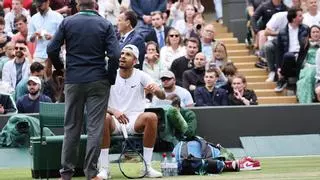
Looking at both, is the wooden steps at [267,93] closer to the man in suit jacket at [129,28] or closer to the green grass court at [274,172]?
the green grass court at [274,172]

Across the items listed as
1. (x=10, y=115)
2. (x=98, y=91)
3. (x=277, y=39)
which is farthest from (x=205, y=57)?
(x=98, y=91)

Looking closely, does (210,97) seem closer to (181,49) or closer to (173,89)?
(173,89)

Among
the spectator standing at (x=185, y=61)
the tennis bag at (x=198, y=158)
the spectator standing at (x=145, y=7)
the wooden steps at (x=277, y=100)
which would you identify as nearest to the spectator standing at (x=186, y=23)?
the spectator standing at (x=145, y=7)

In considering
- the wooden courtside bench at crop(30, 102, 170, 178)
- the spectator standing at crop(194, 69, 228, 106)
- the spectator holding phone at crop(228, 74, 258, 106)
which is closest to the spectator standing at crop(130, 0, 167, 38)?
the spectator standing at crop(194, 69, 228, 106)

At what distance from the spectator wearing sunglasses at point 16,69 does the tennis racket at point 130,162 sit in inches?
234

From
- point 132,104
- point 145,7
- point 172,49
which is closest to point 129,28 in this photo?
point 132,104

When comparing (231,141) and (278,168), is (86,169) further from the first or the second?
(231,141)

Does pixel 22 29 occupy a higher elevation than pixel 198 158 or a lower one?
higher

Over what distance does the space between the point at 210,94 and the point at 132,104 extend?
15.3 ft

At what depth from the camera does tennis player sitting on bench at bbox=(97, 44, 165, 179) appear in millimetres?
13438

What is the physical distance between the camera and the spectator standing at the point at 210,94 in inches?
713

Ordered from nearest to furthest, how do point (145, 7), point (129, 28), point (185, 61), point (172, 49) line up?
point (129, 28) → point (185, 61) → point (172, 49) → point (145, 7)

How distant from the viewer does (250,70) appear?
21844 mm

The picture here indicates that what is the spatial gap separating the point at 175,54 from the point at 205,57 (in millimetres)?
927
